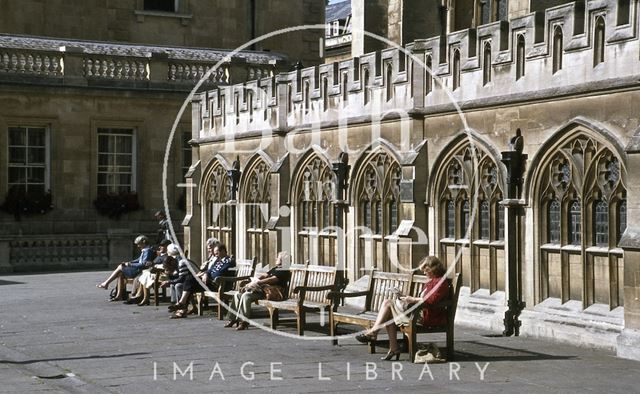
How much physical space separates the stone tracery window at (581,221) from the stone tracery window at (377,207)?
3657mm

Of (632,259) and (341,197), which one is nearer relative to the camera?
(632,259)

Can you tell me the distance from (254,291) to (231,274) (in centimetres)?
185

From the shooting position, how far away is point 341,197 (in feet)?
66.2

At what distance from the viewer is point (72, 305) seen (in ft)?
67.8

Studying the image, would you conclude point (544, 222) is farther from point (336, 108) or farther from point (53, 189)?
point (53, 189)

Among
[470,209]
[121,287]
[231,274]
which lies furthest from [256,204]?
[470,209]

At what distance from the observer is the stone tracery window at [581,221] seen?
46.9 feet

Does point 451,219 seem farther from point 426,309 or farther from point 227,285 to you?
point 426,309

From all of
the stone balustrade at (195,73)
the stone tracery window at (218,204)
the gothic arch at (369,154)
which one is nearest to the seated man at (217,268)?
the gothic arch at (369,154)

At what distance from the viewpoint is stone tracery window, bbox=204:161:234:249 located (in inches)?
989

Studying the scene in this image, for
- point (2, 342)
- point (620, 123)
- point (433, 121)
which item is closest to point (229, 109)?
point (433, 121)

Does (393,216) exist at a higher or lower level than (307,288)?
higher

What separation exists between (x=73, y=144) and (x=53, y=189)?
53.0 inches

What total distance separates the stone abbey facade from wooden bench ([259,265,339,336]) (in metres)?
1.82
